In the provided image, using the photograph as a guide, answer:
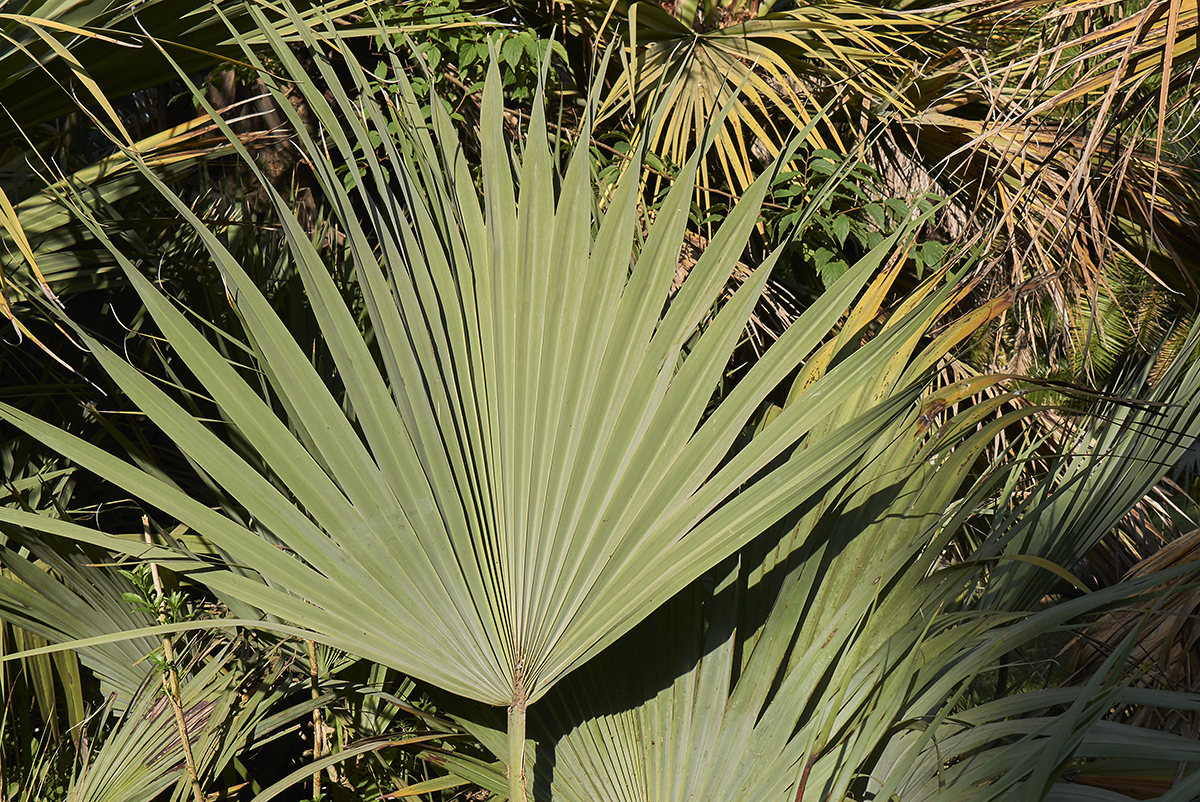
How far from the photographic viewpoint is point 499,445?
40.4 inches

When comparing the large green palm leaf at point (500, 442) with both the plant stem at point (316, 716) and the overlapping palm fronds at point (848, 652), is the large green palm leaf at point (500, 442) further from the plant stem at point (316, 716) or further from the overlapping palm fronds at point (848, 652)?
the plant stem at point (316, 716)

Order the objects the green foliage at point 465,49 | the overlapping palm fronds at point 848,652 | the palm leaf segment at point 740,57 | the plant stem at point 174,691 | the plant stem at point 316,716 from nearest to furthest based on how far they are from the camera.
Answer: the overlapping palm fronds at point 848,652 < the plant stem at point 174,691 < the plant stem at point 316,716 < the green foliage at point 465,49 < the palm leaf segment at point 740,57

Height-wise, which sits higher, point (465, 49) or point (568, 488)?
point (465, 49)

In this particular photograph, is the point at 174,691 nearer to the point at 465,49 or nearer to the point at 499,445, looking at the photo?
the point at 499,445

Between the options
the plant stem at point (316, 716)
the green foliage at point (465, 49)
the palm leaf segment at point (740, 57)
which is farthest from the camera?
the palm leaf segment at point (740, 57)

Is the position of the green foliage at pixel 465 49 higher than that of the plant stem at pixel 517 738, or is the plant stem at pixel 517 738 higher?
the green foliage at pixel 465 49

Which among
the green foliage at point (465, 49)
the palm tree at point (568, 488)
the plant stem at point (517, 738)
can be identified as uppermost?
the green foliage at point (465, 49)

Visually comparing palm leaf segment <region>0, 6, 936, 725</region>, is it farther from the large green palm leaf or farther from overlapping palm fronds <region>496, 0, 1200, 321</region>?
overlapping palm fronds <region>496, 0, 1200, 321</region>

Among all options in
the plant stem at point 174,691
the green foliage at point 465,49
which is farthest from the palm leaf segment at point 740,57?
the plant stem at point 174,691

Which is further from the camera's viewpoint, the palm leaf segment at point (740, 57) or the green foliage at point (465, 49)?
the palm leaf segment at point (740, 57)

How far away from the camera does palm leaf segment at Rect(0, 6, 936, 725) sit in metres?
0.96

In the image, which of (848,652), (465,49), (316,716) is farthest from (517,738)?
(465,49)

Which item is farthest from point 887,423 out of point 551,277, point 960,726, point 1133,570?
point 1133,570

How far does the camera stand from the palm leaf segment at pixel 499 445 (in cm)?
96
